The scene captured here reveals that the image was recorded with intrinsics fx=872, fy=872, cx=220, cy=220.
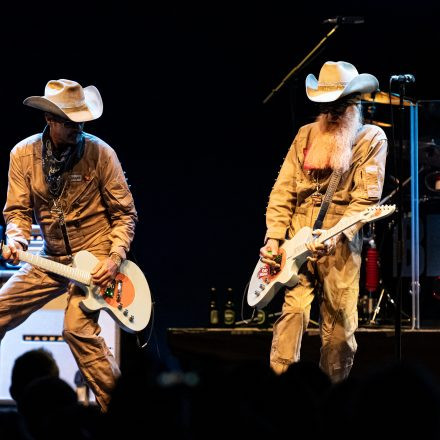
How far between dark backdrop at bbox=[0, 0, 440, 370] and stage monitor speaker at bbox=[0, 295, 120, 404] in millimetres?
1705

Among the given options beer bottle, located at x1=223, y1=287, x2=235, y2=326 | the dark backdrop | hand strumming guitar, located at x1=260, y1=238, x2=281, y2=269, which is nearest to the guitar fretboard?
hand strumming guitar, located at x1=260, y1=238, x2=281, y2=269

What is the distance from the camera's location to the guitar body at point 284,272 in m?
5.41

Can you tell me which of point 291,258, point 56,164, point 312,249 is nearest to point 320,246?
point 312,249

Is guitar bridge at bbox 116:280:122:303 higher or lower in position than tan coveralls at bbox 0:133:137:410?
lower

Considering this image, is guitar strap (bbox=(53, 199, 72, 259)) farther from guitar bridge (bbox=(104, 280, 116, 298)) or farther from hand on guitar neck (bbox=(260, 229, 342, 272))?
hand on guitar neck (bbox=(260, 229, 342, 272))

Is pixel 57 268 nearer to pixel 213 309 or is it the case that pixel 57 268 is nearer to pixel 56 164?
pixel 56 164

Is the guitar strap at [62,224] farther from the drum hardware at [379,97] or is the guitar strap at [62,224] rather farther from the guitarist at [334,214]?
the drum hardware at [379,97]

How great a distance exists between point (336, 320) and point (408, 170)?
13.1 feet

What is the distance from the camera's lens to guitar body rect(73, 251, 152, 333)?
5.61 metres

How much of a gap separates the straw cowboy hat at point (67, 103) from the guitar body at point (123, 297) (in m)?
0.90

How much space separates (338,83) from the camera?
224 inches

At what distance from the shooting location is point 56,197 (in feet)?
19.0

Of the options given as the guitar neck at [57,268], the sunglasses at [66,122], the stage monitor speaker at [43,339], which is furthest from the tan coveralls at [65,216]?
the stage monitor speaker at [43,339]

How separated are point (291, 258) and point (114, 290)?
3.91 feet
